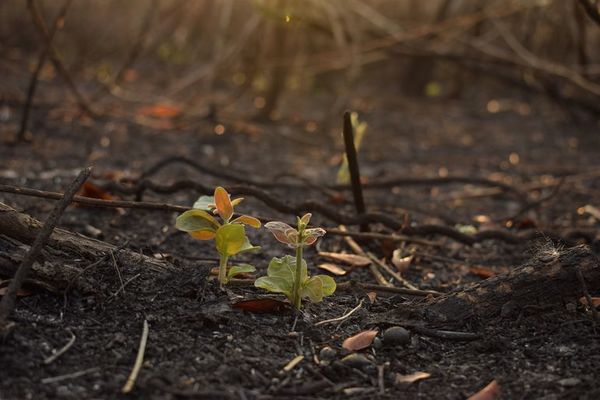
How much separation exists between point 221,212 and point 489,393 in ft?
2.11

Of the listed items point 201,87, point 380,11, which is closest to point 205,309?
point 201,87

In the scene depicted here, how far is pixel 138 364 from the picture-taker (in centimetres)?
130

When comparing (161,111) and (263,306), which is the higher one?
(161,111)

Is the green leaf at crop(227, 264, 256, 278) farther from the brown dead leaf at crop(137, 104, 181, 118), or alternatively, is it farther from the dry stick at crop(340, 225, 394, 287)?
the brown dead leaf at crop(137, 104, 181, 118)

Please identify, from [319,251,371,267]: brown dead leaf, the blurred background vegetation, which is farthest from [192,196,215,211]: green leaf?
the blurred background vegetation

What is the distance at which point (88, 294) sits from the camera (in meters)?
1.51

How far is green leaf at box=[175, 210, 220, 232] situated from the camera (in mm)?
1567

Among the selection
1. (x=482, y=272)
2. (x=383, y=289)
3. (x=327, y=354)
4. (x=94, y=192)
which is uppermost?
(x=94, y=192)

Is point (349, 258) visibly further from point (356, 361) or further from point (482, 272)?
point (356, 361)

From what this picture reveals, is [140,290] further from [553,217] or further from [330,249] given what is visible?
[553,217]

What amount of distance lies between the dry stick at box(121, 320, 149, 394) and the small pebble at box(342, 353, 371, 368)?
14.3 inches

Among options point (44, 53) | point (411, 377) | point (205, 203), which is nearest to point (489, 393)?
point (411, 377)

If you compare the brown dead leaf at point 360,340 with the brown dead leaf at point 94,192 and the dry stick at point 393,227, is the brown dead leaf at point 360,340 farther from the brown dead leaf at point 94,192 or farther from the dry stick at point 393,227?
the brown dead leaf at point 94,192

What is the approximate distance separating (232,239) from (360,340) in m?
0.33
